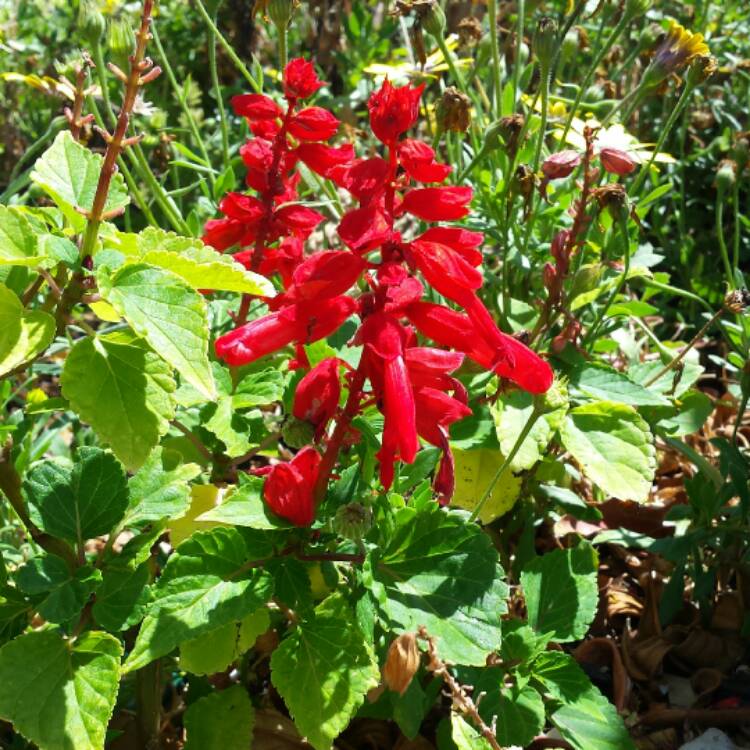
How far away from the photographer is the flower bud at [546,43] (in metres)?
1.48

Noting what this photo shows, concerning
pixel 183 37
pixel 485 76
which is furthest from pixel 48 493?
pixel 183 37

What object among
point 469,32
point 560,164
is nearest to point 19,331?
point 560,164

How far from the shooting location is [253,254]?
52.6 inches

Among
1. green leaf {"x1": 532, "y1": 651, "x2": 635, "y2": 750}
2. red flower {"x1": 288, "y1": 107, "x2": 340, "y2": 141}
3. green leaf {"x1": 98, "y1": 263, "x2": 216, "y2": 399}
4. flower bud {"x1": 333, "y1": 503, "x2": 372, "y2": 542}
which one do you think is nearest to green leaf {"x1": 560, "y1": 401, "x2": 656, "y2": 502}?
green leaf {"x1": 532, "y1": 651, "x2": 635, "y2": 750}

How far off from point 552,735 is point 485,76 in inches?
73.8

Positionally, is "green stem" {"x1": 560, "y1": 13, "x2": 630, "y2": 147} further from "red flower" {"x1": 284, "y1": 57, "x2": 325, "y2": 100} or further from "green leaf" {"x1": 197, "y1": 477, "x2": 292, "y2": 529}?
"green leaf" {"x1": 197, "y1": 477, "x2": 292, "y2": 529}

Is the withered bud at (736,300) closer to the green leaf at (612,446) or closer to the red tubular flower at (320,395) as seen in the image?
the green leaf at (612,446)

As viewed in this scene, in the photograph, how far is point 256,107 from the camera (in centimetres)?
128

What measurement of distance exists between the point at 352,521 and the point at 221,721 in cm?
45

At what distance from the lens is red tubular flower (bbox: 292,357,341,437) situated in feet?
3.42

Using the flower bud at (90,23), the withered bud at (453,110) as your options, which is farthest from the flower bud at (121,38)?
the withered bud at (453,110)

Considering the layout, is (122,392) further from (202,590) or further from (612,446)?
(612,446)

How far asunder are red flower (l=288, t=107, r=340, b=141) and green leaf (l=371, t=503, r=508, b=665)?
52 cm

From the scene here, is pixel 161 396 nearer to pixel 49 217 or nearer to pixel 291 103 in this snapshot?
pixel 49 217
